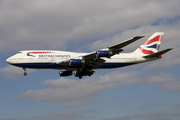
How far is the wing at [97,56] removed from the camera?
4506cm

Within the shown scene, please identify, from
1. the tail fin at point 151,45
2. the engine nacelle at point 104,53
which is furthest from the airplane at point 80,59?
the tail fin at point 151,45

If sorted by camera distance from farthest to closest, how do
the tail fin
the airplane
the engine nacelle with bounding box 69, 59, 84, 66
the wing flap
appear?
the tail fin, the engine nacelle with bounding box 69, 59, 84, 66, the airplane, the wing flap

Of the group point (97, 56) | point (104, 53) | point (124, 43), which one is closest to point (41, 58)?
point (97, 56)

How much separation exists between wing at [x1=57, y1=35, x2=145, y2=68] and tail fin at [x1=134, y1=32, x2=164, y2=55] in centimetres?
1201

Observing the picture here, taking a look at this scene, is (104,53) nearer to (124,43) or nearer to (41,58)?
(124,43)

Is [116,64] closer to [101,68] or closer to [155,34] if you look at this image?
[101,68]

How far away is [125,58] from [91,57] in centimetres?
940

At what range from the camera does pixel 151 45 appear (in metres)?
59.2

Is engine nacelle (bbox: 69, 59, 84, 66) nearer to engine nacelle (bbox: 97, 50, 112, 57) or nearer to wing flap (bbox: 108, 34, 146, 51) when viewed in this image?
engine nacelle (bbox: 97, 50, 112, 57)

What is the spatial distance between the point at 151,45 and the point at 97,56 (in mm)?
17792

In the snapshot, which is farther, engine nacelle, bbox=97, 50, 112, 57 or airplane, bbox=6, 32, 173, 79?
airplane, bbox=6, 32, 173, 79

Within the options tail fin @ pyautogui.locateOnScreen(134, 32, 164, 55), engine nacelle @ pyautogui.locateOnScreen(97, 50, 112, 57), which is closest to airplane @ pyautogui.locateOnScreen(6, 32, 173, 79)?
engine nacelle @ pyautogui.locateOnScreen(97, 50, 112, 57)

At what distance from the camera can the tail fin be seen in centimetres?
5816

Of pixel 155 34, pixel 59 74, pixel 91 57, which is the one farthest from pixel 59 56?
pixel 155 34
